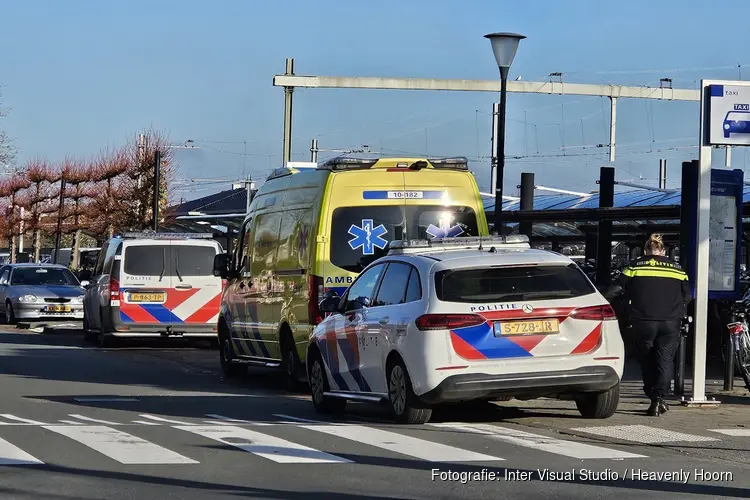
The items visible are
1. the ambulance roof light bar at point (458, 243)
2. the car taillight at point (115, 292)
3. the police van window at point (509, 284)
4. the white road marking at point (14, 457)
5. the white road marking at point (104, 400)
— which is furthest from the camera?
the car taillight at point (115, 292)

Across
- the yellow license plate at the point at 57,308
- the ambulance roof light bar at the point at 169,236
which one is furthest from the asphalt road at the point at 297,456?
the yellow license plate at the point at 57,308

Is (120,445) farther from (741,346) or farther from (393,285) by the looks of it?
(741,346)

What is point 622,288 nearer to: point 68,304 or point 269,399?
point 269,399

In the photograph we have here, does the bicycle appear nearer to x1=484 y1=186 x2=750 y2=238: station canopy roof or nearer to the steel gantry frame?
x1=484 y1=186 x2=750 y2=238: station canopy roof

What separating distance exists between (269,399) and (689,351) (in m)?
7.56

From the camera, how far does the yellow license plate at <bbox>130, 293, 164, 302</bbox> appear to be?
989 inches

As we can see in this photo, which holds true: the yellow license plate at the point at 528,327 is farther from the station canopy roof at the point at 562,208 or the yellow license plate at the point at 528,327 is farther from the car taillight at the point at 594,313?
the station canopy roof at the point at 562,208

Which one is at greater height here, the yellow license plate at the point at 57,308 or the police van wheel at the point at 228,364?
the police van wheel at the point at 228,364

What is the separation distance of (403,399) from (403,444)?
150 centimetres

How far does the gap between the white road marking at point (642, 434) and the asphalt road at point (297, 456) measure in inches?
14.7

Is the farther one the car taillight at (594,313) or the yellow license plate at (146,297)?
the yellow license plate at (146,297)

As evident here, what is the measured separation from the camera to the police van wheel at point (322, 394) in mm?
14102

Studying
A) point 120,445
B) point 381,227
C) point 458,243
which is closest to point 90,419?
point 120,445

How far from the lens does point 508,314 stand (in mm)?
12008
